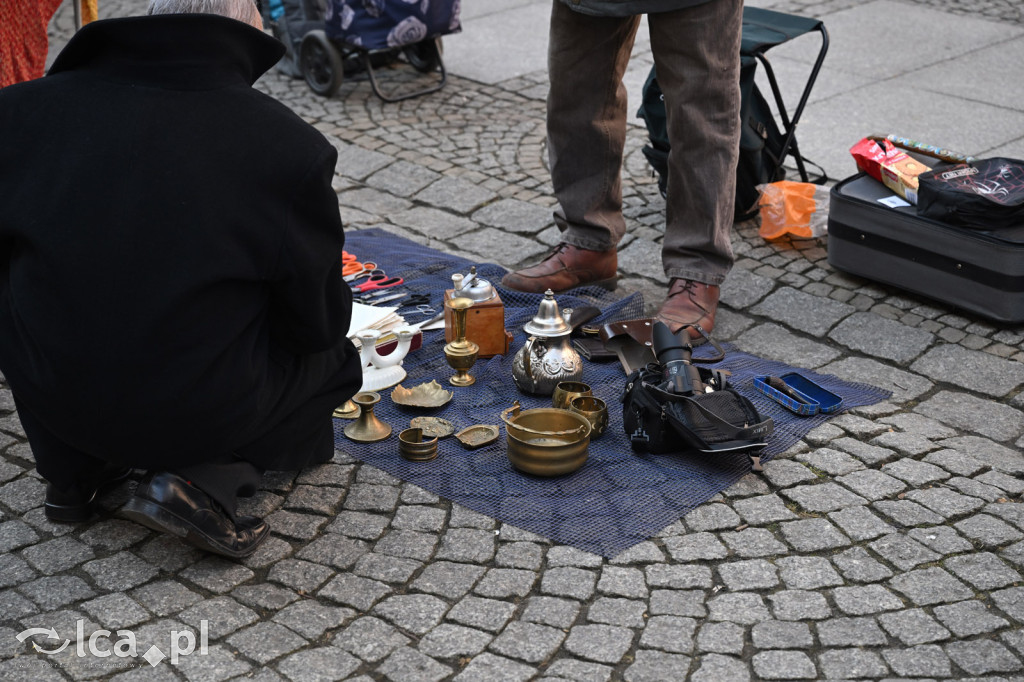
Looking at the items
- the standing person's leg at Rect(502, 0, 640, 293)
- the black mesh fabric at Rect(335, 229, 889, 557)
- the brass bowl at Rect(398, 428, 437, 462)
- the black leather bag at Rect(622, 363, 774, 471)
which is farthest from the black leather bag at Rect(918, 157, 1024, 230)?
the brass bowl at Rect(398, 428, 437, 462)

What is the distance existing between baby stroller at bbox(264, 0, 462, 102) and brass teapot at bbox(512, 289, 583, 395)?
123 inches

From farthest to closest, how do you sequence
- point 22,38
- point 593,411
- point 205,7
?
A: 1. point 22,38
2. point 593,411
3. point 205,7

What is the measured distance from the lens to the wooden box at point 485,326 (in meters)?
3.74

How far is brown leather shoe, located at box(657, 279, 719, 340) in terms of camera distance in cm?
394

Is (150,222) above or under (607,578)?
above

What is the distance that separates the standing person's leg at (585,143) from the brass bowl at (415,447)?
113 centimetres

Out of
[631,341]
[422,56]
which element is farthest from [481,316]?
[422,56]

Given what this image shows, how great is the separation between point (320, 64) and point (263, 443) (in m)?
4.04

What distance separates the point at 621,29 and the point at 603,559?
6.77 ft

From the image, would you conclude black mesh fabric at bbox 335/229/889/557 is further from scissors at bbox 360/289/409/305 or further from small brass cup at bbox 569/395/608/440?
scissors at bbox 360/289/409/305

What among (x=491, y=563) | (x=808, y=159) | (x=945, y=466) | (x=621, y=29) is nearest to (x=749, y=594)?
(x=491, y=563)

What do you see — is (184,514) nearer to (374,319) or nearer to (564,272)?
(374,319)

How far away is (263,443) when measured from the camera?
9.38ft

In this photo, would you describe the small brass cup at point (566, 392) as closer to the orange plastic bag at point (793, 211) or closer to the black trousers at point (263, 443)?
the black trousers at point (263, 443)
